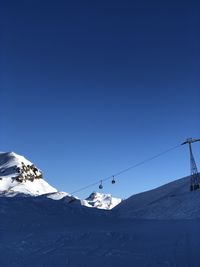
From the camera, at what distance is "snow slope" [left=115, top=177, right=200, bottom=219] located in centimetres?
3972

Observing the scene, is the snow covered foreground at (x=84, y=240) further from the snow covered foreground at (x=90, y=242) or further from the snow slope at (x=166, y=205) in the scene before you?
the snow slope at (x=166, y=205)

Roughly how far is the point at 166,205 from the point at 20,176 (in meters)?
122

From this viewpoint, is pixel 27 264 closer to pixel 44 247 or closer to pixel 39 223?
pixel 44 247

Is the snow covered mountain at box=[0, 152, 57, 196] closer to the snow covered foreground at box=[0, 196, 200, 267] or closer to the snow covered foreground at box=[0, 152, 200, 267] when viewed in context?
the snow covered foreground at box=[0, 152, 200, 267]

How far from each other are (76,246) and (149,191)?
5089 cm

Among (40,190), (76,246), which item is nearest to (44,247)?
(76,246)

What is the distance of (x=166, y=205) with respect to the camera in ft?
151

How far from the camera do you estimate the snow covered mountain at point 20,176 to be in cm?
15175

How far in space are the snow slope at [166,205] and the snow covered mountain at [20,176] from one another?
89.5m

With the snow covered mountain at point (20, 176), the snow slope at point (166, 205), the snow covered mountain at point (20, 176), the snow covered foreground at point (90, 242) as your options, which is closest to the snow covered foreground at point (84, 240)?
the snow covered foreground at point (90, 242)

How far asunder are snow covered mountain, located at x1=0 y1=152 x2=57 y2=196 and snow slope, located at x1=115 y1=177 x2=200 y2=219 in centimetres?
8949

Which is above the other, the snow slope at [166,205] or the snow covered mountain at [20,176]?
the snow covered mountain at [20,176]

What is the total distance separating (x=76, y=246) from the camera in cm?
1416

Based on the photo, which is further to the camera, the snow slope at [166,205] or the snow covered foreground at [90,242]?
the snow slope at [166,205]
